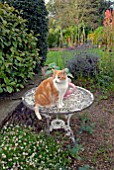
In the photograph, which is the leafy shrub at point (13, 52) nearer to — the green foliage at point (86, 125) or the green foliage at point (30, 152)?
the green foliage at point (30, 152)

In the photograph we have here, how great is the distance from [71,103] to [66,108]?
0.15 m

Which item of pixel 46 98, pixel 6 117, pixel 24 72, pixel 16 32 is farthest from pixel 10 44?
pixel 46 98

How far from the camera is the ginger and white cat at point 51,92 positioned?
6.56 feet

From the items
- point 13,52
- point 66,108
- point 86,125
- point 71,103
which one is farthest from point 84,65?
point 66,108

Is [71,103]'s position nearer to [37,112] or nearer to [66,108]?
[66,108]

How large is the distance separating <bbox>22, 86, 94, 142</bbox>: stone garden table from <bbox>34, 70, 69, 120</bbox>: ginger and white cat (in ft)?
0.16

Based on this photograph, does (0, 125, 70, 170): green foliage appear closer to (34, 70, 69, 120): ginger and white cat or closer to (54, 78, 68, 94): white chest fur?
(34, 70, 69, 120): ginger and white cat

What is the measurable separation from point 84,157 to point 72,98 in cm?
58

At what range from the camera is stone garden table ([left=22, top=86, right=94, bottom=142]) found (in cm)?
206

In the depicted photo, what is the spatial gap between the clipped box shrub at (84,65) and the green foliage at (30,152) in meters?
1.67

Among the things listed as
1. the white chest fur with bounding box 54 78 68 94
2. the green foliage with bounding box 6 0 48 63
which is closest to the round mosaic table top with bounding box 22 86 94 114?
the white chest fur with bounding box 54 78 68 94

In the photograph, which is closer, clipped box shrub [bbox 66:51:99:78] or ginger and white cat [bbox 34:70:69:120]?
ginger and white cat [bbox 34:70:69:120]

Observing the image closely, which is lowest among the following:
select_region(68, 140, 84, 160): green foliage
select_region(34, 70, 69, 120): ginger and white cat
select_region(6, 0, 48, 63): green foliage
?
select_region(68, 140, 84, 160): green foliage

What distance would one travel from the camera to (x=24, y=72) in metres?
3.19
